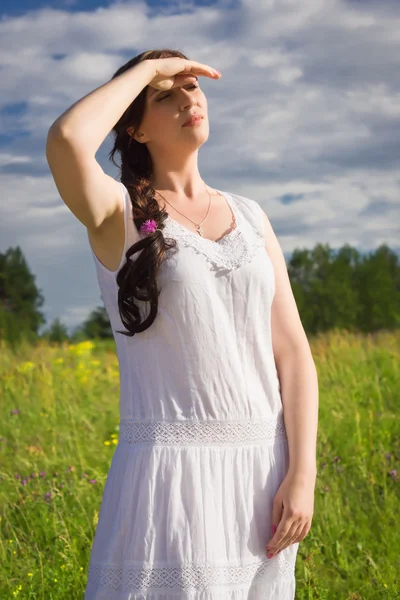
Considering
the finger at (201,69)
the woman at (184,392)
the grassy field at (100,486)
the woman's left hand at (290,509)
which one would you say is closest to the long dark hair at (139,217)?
the woman at (184,392)

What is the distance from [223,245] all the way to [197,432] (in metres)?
0.55

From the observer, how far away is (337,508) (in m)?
4.17

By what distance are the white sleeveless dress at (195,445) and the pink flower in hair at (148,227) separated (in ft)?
0.09

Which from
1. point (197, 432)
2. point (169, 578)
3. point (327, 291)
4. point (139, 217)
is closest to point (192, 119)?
point (139, 217)

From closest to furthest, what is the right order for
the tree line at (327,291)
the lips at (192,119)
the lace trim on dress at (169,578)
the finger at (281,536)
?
the lace trim on dress at (169,578), the finger at (281,536), the lips at (192,119), the tree line at (327,291)

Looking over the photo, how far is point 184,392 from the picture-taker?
77.7 inches

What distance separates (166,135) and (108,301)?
0.54 meters

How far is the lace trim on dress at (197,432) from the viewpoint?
196 centimetres

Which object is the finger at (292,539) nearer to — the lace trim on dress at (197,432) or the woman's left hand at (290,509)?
the woman's left hand at (290,509)

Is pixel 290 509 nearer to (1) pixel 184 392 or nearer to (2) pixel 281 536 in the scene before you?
(2) pixel 281 536

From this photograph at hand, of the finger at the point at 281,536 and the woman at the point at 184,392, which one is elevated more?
the woman at the point at 184,392

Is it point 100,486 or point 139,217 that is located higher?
point 139,217

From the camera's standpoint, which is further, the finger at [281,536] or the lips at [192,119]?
the lips at [192,119]

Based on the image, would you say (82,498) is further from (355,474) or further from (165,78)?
(165,78)
